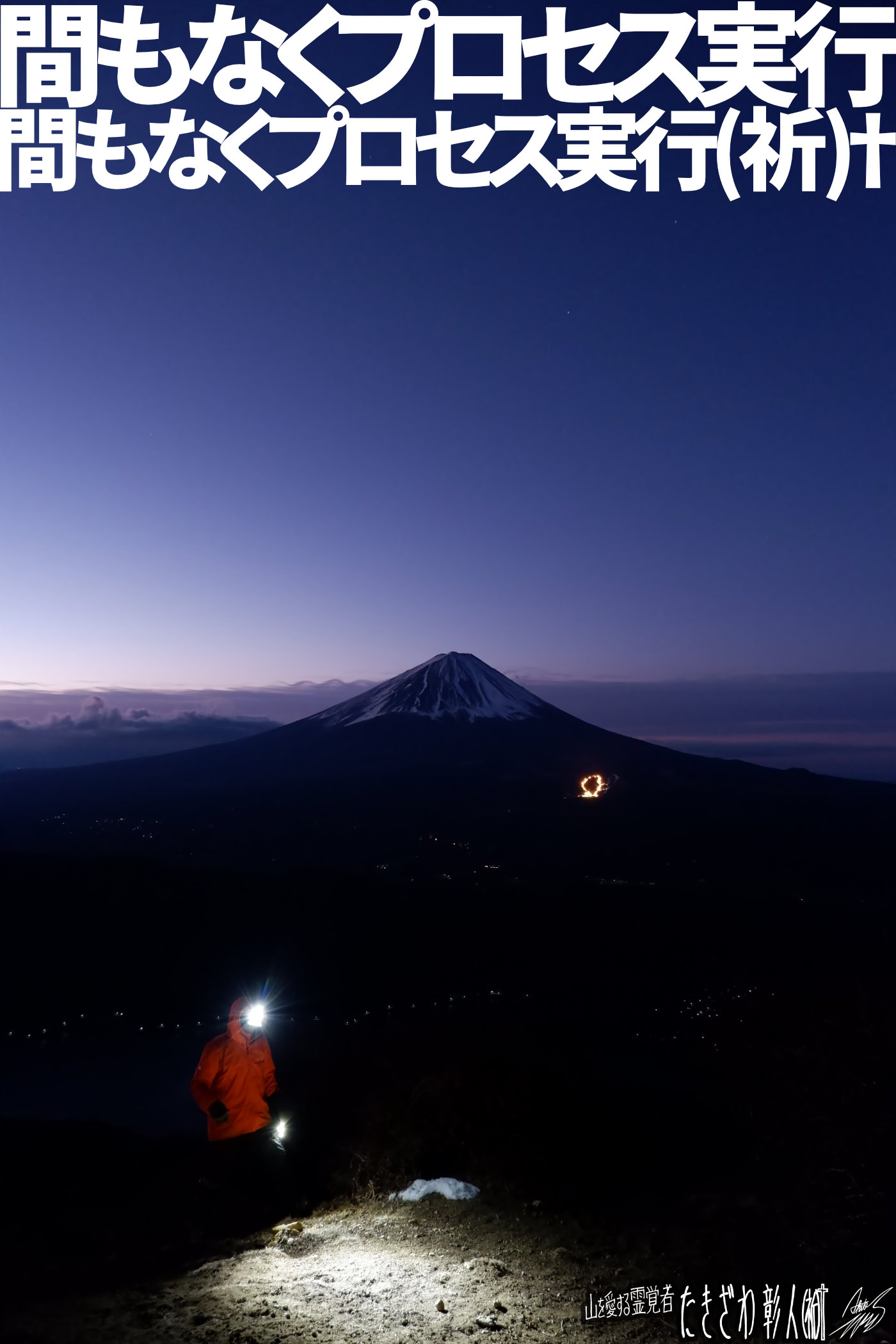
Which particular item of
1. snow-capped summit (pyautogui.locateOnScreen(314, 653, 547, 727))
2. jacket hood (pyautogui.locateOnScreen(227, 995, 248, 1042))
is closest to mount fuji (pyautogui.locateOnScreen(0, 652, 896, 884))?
snow-capped summit (pyautogui.locateOnScreen(314, 653, 547, 727))

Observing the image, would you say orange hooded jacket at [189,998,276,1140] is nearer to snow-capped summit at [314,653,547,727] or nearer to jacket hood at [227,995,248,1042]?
jacket hood at [227,995,248,1042]

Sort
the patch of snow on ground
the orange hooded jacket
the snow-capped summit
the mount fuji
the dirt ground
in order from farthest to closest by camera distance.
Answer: the snow-capped summit, the mount fuji, the patch of snow on ground, the orange hooded jacket, the dirt ground

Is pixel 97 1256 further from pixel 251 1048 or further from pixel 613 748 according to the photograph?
pixel 613 748

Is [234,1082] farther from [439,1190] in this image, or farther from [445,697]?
[445,697]

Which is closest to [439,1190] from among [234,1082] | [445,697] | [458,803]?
[234,1082]

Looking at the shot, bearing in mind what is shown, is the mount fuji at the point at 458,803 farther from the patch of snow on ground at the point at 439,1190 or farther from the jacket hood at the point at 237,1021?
the jacket hood at the point at 237,1021
